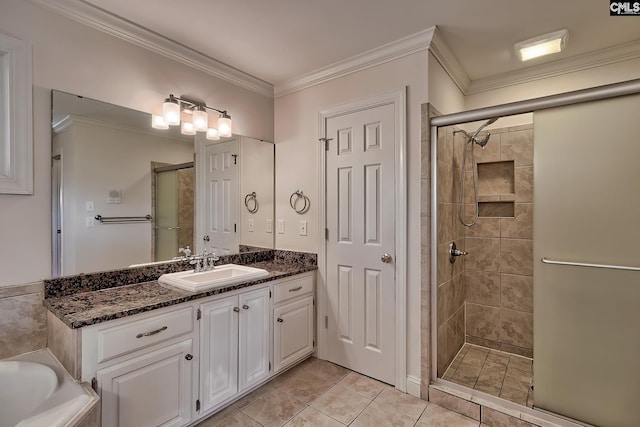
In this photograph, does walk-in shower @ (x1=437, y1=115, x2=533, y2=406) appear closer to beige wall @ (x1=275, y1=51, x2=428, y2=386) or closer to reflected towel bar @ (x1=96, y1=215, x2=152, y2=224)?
beige wall @ (x1=275, y1=51, x2=428, y2=386)

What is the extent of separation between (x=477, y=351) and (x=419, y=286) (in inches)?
49.3

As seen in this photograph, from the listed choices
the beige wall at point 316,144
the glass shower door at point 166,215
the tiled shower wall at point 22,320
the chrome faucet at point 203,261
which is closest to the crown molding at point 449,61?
the beige wall at point 316,144

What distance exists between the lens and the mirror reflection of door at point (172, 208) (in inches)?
84.0

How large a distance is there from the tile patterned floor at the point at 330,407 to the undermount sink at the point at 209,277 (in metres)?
0.82

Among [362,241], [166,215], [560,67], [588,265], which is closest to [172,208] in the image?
[166,215]

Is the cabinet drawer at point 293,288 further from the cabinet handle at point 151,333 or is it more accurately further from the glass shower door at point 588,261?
the glass shower door at point 588,261

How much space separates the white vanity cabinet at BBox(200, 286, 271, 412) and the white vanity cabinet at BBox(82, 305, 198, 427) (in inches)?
3.7

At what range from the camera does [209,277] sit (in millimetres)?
2176

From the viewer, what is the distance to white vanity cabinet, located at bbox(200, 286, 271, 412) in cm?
183

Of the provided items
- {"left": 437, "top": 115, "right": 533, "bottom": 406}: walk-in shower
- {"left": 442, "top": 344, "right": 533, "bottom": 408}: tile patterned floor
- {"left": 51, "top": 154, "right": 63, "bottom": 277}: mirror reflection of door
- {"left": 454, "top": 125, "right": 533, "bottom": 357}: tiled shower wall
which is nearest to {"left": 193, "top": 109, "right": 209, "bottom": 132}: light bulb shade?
{"left": 51, "top": 154, "right": 63, "bottom": 277}: mirror reflection of door

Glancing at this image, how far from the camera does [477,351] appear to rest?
2.79 metres

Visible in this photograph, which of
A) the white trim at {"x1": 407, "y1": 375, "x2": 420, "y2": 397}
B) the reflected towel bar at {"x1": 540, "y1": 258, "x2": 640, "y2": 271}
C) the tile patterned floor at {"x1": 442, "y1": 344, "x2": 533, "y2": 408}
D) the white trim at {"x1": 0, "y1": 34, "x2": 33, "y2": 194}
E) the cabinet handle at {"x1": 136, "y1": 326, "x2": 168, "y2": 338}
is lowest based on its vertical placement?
the tile patterned floor at {"x1": 442, "y1": 344, "x2": 533, "y2": 408}

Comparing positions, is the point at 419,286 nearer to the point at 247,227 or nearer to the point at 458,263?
the point at 458,263

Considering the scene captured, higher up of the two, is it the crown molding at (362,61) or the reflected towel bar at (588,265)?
the crown molding at (362,61)
